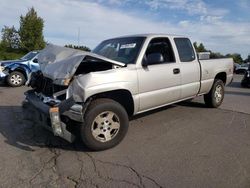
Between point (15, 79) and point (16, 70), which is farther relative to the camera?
point (16, 70)

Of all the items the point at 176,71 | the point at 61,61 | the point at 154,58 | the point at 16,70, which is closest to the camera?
the point at 61,61

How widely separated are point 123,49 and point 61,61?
136cm

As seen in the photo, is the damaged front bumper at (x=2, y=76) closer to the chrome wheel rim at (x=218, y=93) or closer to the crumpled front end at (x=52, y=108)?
the crumpled front end at (x=52, y=108)

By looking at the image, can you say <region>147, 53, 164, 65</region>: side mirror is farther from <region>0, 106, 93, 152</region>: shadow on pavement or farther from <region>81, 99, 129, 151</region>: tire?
<region>0, 106, 93, 152</region>: shadow on pavement

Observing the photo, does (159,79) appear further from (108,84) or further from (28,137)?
(28,137)

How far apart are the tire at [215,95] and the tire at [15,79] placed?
28.5 ft

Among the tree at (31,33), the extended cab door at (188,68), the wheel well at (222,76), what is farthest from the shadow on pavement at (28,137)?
the tree at (31,33)

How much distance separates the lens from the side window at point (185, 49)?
5830mm

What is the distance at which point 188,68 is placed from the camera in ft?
19.1

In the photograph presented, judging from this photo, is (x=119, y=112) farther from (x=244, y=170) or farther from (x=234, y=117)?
(x=234, y=117)

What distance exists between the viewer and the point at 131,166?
12.2 feet

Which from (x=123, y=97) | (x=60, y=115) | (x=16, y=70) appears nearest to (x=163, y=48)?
(x=123, y=97)

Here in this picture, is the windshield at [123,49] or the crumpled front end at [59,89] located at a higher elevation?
the windshield at [123,49]

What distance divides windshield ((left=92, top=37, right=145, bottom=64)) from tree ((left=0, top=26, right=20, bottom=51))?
102ft
